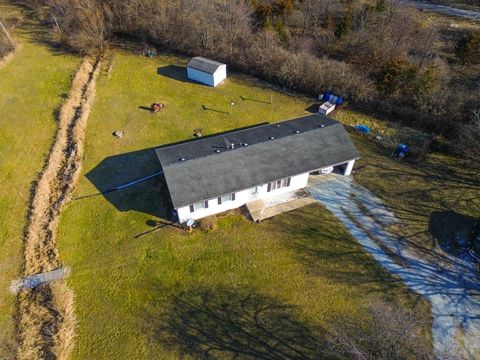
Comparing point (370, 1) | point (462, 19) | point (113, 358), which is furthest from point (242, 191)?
point (462, 19)

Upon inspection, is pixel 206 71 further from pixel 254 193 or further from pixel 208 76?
pixel 254 193

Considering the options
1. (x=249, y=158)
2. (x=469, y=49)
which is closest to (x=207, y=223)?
(x=249, y=158)

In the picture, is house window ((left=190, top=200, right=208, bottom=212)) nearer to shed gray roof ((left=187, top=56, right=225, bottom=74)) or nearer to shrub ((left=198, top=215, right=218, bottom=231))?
shrub ((left=198, top=215, right=218, bottom=231))

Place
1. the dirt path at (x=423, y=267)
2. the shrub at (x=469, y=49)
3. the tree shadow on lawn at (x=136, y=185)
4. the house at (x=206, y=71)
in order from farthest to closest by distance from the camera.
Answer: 1. the house at (x=206, y=71)
2. the shrub at (x=469, y=49)
3. the tree shadow on lawn at (x=136, y=185)
4. the dirt path at (x=423, y=267)

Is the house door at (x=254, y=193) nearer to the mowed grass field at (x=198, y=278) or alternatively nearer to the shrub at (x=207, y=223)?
the mowed grass field at (x=198, y=278)

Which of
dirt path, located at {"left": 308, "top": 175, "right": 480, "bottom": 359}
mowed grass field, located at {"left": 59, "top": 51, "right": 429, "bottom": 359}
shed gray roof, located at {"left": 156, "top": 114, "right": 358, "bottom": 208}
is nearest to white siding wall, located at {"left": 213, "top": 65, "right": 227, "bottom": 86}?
shed gray roof, located at {"left": 156, "top": 114, "right": 358, "bottom": 208}

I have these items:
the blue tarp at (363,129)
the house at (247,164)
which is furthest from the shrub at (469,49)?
the house at (247,164)

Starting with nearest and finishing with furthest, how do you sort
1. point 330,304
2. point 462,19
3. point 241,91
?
point 330,304 → point 241,91 → point 462,19

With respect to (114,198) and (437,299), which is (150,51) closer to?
(114,198)
